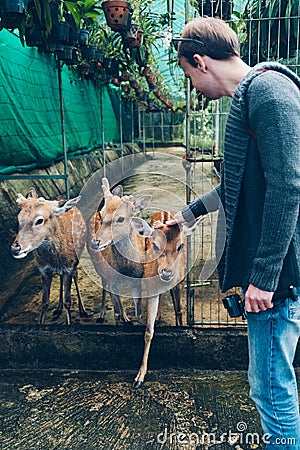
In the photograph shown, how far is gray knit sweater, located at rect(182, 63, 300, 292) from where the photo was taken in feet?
4.79

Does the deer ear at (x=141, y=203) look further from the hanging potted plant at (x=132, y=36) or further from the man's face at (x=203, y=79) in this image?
the hanging potted plant at (x=132, y=36)

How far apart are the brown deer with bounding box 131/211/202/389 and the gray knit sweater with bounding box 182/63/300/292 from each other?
3.38 ft

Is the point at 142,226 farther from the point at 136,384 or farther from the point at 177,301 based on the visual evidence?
the point at 136,384

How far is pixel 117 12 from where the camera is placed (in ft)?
12.1

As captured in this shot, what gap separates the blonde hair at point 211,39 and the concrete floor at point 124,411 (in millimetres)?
1881

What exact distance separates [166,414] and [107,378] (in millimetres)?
550

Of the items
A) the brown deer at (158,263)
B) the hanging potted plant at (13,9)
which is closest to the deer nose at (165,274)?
the brown deer at (158,263)

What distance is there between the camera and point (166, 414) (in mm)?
2678

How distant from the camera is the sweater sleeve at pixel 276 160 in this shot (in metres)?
1.46

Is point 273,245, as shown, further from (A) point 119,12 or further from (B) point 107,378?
(A) point 119,12

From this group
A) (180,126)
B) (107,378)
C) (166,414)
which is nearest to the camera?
(166,414)

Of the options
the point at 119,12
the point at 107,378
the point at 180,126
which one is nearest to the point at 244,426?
the point at 107,378

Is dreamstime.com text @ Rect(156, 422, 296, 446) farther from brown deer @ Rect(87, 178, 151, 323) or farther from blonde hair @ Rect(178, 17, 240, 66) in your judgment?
blonde hair @ Rect(178, 17, 240, 66)
